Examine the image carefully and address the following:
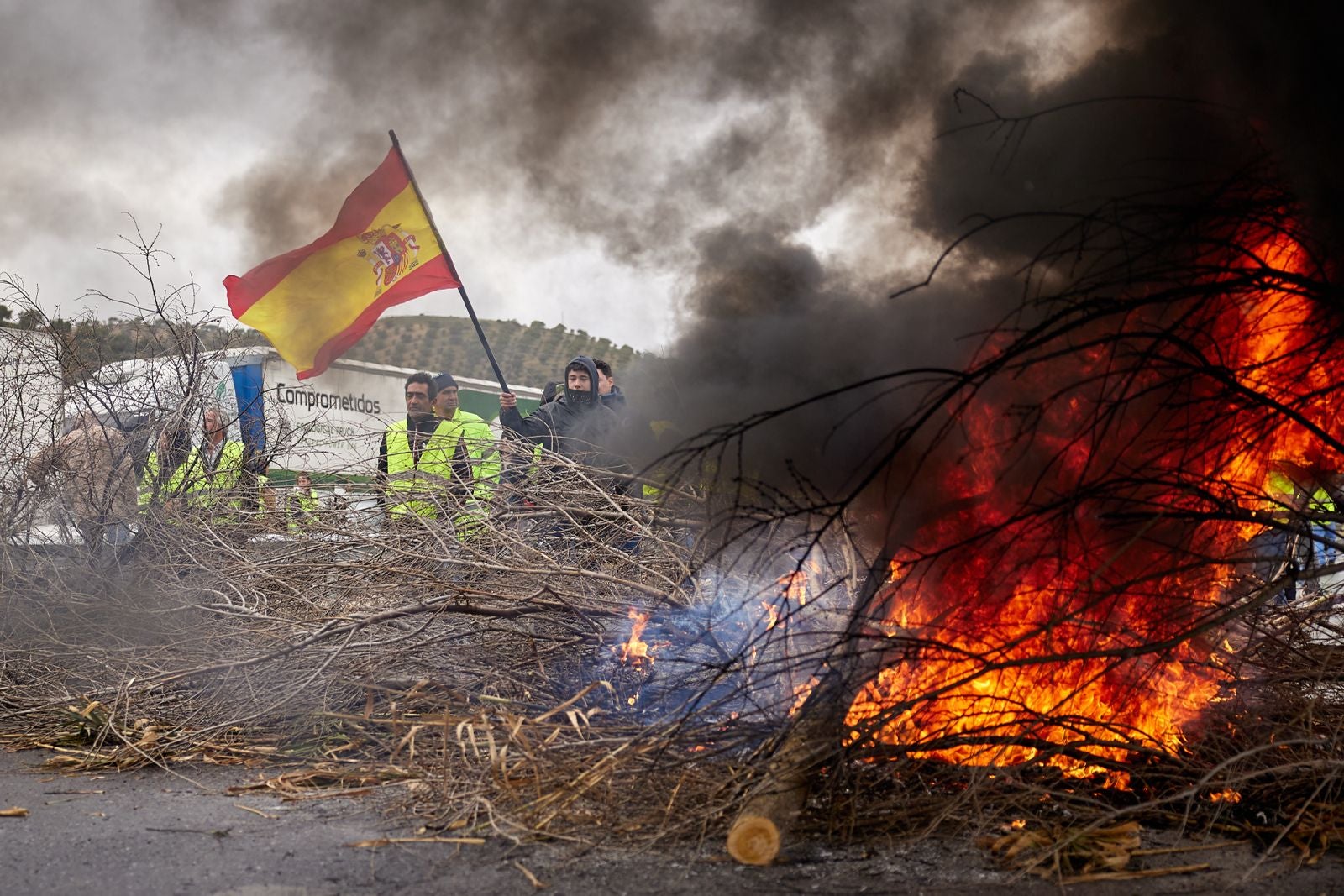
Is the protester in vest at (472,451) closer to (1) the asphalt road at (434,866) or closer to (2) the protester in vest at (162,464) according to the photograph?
(2) the protester in vest at (162,464)

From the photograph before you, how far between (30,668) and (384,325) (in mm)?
42335

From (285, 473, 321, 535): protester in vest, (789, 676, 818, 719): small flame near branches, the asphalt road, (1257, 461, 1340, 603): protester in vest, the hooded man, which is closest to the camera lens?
the asphalt road

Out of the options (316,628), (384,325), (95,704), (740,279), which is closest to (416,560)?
(316,628)

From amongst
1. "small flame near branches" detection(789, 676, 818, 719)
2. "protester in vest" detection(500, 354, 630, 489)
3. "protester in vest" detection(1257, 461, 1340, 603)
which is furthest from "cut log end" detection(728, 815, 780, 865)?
"protester in vest" detection(500, 354, 630, 489)

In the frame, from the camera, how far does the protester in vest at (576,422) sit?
6.91 m

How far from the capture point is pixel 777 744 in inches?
156

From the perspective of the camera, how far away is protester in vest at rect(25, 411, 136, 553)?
25.2ft

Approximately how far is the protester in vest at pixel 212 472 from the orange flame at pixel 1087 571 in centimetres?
495

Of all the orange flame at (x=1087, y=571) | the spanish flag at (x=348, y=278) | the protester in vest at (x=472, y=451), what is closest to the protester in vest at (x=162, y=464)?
the spanish flag at (x=348, y=278)

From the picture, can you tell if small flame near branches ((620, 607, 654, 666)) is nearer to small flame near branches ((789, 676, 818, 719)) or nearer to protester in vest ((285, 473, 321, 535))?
small flame near branches ((789, 676, 818, 719))

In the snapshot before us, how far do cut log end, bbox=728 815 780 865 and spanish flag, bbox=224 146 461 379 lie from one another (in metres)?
5.93

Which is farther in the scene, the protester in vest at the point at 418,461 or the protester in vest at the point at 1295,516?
the protester in vest at the point at 418,461

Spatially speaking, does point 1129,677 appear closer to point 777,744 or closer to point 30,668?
point 777,744

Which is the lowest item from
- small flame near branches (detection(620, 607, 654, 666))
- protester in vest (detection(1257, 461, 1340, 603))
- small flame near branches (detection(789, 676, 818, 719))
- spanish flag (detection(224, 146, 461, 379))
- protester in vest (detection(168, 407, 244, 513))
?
small flame near branches (detection(789, 676, 818, 719))
